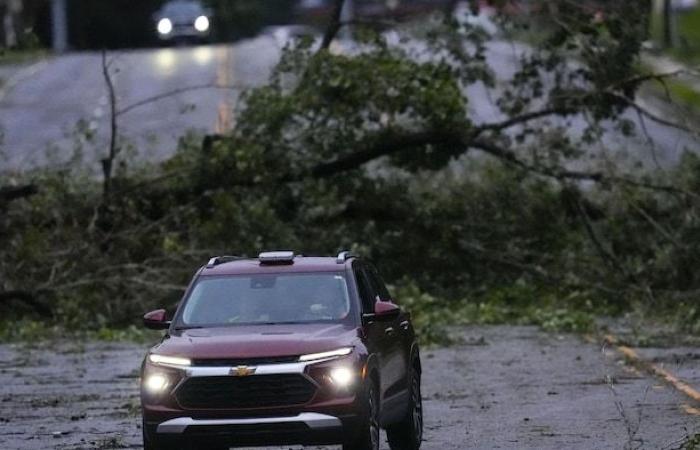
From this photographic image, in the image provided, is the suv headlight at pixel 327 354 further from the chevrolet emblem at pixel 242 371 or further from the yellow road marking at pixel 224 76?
the yellow road marking at pixel 224 76

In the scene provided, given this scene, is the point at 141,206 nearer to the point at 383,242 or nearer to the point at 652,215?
the point at 383,242

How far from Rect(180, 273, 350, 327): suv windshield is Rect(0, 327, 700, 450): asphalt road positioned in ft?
4.88

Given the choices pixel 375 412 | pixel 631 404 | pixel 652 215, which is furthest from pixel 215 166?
pixel 375 412

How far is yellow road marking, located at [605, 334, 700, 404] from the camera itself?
1731 cm

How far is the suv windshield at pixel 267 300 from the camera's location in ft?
42.0

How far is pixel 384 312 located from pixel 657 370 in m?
7.31

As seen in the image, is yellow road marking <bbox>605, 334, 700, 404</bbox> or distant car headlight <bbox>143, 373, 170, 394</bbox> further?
yellow road marking <bbox>605, 334, 700, 404</bbox>

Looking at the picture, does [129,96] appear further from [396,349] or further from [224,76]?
[396,349]

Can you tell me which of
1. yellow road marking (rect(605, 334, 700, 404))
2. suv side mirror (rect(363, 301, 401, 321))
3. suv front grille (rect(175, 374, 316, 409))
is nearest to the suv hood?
suv front grille (rect(175, 374, 316, 409))

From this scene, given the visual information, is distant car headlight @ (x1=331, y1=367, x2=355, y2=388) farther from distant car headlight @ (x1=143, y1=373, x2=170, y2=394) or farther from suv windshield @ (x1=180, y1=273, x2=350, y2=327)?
distant car headlight @ (x1=143, y1=373, x2=170, y2=394)

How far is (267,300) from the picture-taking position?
1298 cm

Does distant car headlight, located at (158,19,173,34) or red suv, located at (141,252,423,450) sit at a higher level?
red suv, located at (141,252,423,450)

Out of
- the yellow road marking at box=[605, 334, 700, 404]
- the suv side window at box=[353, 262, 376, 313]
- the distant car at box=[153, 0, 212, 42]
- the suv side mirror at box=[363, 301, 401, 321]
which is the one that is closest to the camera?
the suv side mirror at box=[363, 301, 401, 321]

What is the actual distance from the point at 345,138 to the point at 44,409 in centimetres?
1080
